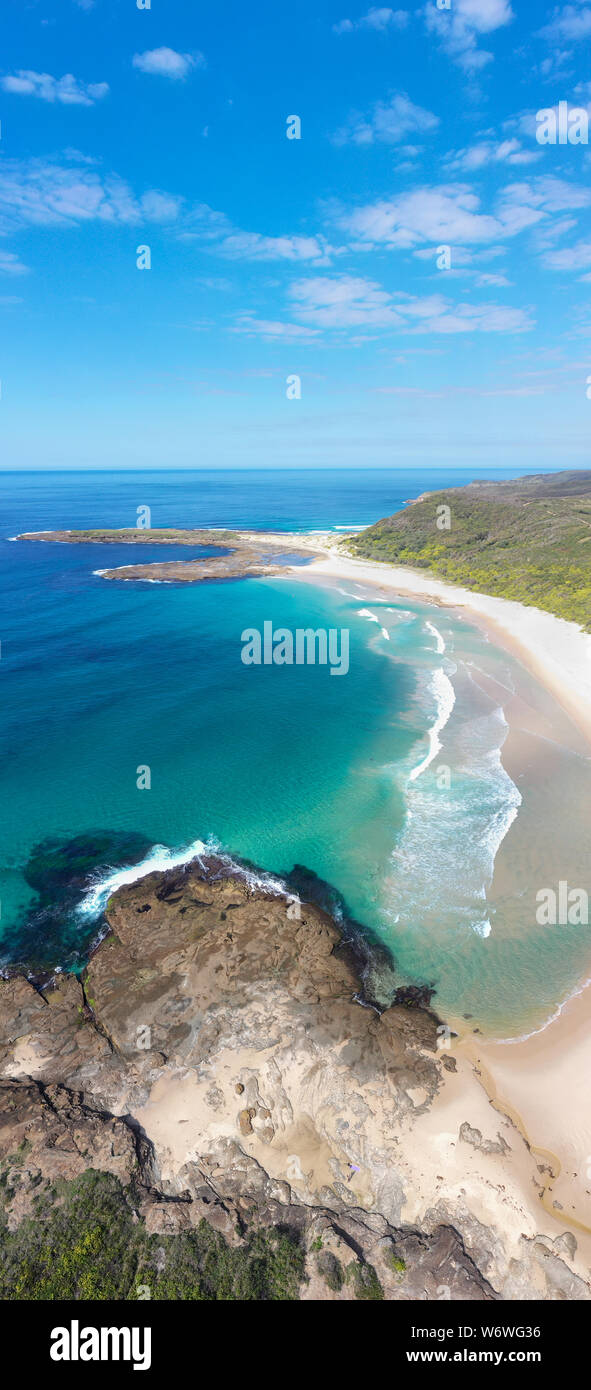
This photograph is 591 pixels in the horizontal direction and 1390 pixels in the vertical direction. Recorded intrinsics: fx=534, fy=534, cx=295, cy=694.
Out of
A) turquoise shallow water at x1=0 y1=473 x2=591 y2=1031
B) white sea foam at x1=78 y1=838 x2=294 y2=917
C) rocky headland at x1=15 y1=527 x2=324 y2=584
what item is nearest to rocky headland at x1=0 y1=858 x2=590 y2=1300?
white sea foam at x1=78 y1=838 x2=294 y2=917

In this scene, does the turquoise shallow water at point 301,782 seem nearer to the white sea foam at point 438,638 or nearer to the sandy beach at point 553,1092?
the white sea foam at point 438,638

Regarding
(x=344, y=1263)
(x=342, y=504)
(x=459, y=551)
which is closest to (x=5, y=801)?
(x=344, y=1263)

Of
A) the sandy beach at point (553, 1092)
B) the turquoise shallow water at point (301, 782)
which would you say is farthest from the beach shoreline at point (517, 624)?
the sandy beach at point (553, 1092)

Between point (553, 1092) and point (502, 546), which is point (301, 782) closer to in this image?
point (553, 1092)

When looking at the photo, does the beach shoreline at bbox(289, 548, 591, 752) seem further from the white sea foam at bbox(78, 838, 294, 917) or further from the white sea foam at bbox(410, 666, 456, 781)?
the white sea foam at bbox(78, 838, 294, 917)

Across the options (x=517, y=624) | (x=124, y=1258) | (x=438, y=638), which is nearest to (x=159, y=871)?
(x=124, y=1258)
